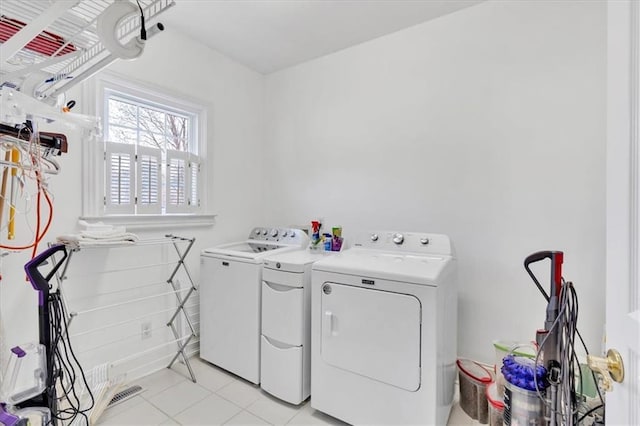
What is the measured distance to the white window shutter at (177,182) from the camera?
2.48 m

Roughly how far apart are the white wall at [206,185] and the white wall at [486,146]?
85 cm

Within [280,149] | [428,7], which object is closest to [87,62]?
[280,149]

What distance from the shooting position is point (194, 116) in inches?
107

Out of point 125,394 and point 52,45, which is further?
point 125,394

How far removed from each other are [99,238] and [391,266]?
1.71m

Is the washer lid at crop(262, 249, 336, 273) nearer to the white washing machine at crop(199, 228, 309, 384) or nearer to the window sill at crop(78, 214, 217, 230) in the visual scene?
the white washing machine at crop(199, 228, 309, 384)

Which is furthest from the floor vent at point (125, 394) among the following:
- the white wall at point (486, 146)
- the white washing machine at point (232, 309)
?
the white wall at point (486, 146)

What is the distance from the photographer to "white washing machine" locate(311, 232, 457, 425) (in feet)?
4.93

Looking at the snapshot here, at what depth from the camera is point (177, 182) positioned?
255 cm

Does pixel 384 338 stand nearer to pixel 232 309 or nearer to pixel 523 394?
pixel 523 394

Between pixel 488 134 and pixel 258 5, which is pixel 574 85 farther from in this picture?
pixel 258 5

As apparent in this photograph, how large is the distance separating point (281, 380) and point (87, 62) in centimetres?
209

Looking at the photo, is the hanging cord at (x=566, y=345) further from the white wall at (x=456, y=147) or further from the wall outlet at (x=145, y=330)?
the wall outlet at (x=145, y=330)

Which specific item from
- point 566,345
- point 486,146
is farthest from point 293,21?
point 566,345
